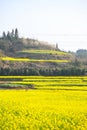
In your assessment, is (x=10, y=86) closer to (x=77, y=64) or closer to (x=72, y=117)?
(x=72, y=117)

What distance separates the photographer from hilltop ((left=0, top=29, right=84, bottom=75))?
8266cm

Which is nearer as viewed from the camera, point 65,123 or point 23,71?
point 65,123

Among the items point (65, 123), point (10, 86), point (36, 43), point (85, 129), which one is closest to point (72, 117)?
point (65, 123)

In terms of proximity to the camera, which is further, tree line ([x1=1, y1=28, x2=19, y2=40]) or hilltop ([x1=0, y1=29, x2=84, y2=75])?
tree line ([x1=1, y1=28, x2=19, y2=40])

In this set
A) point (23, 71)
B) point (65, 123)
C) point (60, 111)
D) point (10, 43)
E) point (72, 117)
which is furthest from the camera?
point (10, 43)

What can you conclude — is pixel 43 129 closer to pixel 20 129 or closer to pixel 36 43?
pixel 20 129

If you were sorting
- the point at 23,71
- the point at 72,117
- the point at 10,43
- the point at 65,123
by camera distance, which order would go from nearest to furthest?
1. the point at 65,123
2. the point at 72,117
3. the point at 23,71
4. the point at 10,43

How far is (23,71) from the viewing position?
8138 cm

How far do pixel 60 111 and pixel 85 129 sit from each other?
253 inches

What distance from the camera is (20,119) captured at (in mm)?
20797

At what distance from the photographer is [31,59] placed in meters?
137

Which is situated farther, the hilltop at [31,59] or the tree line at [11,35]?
the tree line at [11,35]

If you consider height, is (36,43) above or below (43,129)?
above

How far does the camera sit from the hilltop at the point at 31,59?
3254 inches
